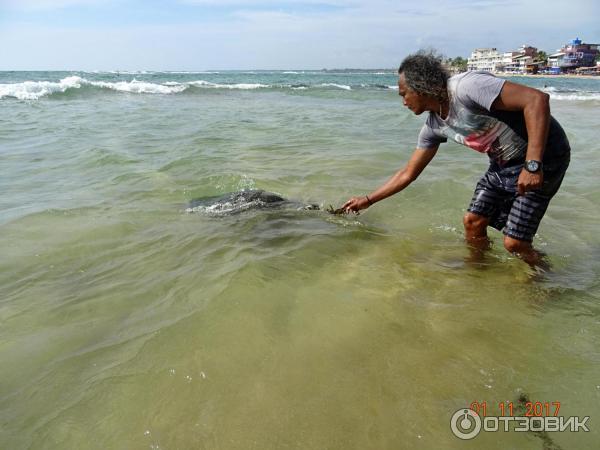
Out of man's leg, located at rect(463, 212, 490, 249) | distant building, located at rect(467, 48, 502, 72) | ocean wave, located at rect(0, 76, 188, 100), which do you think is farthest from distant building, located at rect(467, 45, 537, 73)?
man's leg, located at rect(463, 212, 490, 249)

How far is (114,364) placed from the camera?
84.0 inches

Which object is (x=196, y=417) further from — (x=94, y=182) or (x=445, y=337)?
(x=94, y=182)

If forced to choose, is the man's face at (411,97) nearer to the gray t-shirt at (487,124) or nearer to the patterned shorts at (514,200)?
the gray t-shirt at (487,124)

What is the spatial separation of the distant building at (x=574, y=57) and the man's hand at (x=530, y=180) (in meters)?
102

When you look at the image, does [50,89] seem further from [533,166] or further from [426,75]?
[533,166]

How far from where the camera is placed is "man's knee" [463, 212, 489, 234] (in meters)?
3.41

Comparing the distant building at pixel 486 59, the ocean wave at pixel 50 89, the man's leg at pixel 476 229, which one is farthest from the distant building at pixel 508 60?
the man's leg at pixel 476 229

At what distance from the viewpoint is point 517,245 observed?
9.98 ft

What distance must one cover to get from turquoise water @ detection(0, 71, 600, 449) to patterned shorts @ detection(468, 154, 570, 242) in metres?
0.35

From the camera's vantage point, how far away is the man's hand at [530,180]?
8.53ft

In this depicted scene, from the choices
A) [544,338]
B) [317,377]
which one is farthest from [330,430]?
[544,338]

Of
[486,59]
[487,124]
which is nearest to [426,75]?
[487,124]
